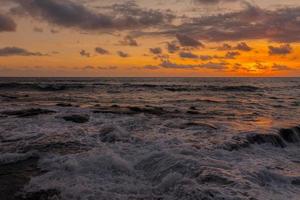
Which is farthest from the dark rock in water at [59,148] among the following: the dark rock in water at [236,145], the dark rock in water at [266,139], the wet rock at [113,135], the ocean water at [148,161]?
the dark rock in water at [266,139]

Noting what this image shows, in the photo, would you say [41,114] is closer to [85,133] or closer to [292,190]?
[85,133]

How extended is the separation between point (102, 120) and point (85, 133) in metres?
4.10

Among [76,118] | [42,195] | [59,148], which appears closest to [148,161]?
[59,148]

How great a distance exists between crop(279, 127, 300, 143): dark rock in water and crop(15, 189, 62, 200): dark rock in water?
1062cm

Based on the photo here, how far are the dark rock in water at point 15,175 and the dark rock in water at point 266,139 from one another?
8107 millimetres

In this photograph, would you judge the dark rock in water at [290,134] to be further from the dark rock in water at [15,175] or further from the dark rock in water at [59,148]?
the dark rock in water at [15,175]

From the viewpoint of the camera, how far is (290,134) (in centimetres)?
1473

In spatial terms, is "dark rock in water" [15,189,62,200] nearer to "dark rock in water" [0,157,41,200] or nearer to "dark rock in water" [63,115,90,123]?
"dark rock in water" [0,157,41,200]

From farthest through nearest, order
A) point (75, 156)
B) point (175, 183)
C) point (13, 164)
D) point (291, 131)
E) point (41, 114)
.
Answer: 1. point (41, 114)
2. point (291, 131)
3. point (75, 156)
4. point (13, 164)
5. point (175, 183)

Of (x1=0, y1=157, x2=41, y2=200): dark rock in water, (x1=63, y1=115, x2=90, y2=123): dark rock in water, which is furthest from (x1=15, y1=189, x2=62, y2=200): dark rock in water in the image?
(x1=63, y1=115, x2=90, y2=123): dark rock in water

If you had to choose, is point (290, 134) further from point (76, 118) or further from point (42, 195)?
point (42, 195)

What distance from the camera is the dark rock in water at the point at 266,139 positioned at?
1309 cm

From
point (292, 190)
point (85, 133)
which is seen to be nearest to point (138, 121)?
point (85, 133)

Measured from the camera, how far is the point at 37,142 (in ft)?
38.9
